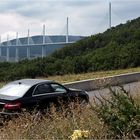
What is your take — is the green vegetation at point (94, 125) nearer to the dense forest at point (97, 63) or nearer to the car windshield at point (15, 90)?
the car windshield at point (15, 90)

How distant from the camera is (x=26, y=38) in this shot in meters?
101

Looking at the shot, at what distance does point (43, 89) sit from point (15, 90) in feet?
2.84

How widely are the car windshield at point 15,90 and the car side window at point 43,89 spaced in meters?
0.31

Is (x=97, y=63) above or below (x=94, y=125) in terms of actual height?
above

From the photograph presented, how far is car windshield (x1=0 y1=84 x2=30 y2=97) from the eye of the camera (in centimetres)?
1291

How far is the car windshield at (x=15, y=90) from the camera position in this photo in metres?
12.9

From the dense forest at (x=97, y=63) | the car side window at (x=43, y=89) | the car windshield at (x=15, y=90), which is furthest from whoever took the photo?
the dense forest at (x=97, y=63)

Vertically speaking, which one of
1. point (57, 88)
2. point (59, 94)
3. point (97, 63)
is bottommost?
point (59, 94)

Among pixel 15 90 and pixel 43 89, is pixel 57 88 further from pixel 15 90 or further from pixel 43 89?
pixel 15 90

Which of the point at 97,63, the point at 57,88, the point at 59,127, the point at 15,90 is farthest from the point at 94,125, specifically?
the point at 97,63

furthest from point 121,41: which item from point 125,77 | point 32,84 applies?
point 32,84

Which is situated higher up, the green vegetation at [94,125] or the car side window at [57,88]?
the car side window at [57,88]

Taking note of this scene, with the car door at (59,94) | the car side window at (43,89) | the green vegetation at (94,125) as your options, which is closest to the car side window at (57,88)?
the car door at (59,94)

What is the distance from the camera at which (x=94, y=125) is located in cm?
852
